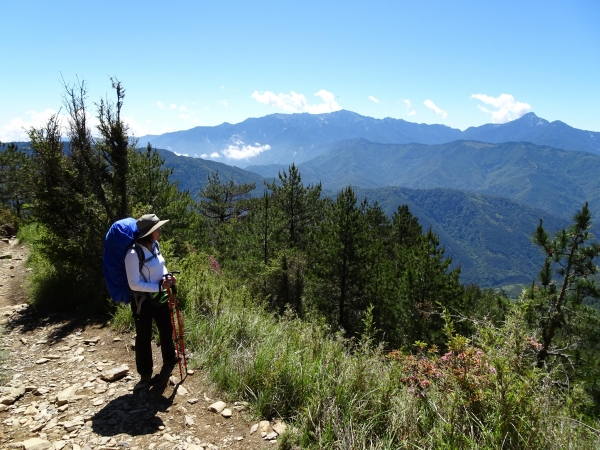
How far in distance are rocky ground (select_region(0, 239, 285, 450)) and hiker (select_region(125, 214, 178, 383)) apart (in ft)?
1.30

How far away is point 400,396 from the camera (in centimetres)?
317

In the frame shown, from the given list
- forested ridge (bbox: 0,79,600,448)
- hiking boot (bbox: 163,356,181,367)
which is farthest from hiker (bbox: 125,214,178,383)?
forested ridge (bbox: 0,79,600,448)

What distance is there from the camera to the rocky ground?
306 centimetres

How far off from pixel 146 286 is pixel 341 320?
53.3 ft

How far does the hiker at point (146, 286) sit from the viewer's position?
3705 millimetres

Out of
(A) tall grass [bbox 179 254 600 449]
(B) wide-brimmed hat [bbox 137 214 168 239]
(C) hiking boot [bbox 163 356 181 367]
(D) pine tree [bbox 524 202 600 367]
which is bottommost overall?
(D) pine tree [bbox 524 202 600 367]

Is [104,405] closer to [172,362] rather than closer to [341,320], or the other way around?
[172,362]

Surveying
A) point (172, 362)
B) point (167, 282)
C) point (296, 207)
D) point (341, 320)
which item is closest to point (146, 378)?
point (172, 362)

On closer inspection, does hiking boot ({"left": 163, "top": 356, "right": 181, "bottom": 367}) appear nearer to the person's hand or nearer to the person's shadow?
the person's shadow

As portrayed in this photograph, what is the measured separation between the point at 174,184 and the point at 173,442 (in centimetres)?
1743

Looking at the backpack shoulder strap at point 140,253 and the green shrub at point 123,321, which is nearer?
the backpack shoulder strap at point 140,253

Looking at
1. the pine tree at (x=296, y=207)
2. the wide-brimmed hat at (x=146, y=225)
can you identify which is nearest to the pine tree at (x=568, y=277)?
the wide-brimmed hat at (x=146, y=225)

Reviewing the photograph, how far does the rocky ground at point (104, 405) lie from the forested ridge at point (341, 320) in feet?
0.98

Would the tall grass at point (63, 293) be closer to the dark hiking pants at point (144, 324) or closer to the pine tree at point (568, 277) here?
the dark hiking pants at point (144, 324)
